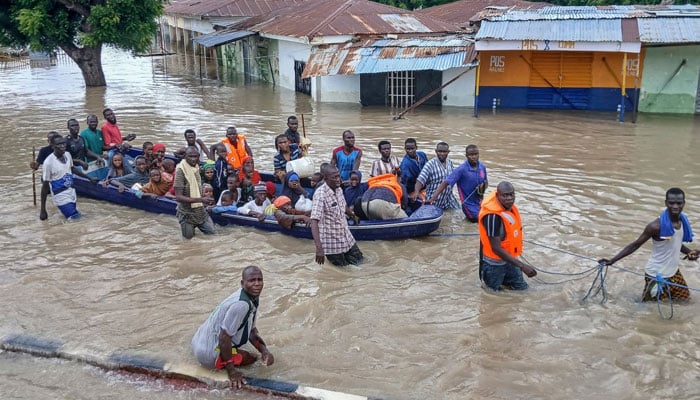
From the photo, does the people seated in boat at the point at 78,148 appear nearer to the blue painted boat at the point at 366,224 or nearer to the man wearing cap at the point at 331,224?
the blue painted boat at the point at 366,224

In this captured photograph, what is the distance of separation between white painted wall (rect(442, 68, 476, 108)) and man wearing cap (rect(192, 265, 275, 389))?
54.0ft

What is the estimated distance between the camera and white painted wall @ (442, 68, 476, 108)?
2102 cm

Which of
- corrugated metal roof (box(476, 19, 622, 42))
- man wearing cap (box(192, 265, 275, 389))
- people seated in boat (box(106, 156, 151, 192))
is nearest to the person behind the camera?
man wearing cap (box(192, 265, 275, 389))

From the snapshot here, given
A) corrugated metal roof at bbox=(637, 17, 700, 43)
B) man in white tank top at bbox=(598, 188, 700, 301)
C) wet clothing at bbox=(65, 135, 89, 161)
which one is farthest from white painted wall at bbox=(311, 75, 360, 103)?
man in white tank top at bbox=(598, 188, 700, 301)

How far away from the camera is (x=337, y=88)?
2214cm

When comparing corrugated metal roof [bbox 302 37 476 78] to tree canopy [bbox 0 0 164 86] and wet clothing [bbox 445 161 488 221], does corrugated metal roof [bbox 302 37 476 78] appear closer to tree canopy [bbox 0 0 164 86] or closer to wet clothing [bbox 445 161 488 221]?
tree canopy [bbox 0 0 164 86]

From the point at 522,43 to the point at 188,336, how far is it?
47.1 feet

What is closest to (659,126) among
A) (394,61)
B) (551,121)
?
(551,121)

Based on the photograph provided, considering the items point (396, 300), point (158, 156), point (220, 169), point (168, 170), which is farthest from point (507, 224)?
point (158, 156)

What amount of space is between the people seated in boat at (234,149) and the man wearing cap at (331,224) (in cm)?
313

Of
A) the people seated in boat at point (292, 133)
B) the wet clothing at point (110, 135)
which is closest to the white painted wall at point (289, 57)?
the wet clothing at point (110, 135)

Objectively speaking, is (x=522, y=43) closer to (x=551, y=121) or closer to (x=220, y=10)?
(x=551, y=121)

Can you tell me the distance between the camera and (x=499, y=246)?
6680 mm

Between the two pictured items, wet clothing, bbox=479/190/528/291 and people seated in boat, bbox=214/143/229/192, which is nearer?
wet clothing, bbox=479/190/528/291
